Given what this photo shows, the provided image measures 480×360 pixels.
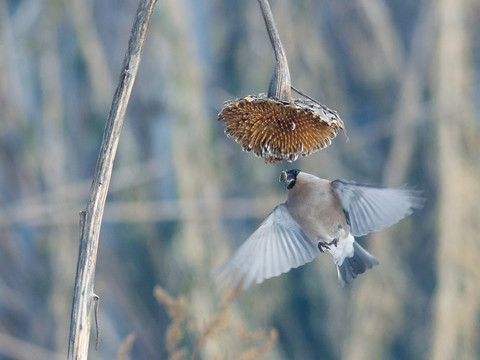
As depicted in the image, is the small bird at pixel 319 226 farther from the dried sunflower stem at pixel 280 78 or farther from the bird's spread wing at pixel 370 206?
the dried sunflower stem at pixel 280 78

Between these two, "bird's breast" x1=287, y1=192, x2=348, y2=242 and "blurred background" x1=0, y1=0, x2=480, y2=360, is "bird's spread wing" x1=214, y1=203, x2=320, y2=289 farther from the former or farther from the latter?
"blurred background" x1=0, y1=0, x2=480, y2=360

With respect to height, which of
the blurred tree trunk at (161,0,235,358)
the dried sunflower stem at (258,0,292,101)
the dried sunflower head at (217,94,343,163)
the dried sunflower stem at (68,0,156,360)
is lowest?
the dried sunflower stem at (68,0,156,360)

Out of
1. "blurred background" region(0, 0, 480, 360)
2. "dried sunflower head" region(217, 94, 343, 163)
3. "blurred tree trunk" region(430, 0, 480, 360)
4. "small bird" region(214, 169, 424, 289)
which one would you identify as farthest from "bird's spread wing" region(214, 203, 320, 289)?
"blurred tree trunk" region(430, 0, 480, 360)

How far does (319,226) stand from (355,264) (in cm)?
22

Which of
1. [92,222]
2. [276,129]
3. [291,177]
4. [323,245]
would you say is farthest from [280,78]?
[323,245]

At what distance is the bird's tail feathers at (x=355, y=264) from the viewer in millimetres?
2238

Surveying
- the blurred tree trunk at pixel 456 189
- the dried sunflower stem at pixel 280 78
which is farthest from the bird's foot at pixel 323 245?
the blurred tree trunk at pixel 456 189

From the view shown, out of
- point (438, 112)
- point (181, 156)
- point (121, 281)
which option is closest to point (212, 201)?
point (181, 156)

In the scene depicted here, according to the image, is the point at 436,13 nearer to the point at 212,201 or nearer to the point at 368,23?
the point at 368,23

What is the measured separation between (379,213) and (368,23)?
315 cm

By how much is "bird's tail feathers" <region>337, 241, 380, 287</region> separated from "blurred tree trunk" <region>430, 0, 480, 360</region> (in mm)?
1913

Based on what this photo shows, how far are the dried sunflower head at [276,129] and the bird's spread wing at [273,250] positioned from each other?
25.1 inches

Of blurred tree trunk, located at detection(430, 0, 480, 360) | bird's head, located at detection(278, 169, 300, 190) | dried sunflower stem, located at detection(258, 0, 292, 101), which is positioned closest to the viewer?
dried sunflower stem, located at detection(258, 0, 292, 101)

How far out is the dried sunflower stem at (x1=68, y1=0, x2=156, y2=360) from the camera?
1314mm
